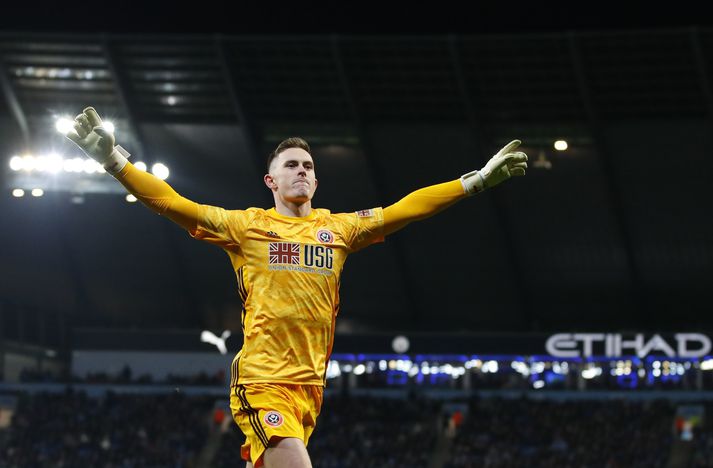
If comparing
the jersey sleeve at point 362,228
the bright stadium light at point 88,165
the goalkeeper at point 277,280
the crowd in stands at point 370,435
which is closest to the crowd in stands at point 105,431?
the crowd in stands at point 370,435

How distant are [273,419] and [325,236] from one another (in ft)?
4.22

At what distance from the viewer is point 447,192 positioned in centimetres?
802

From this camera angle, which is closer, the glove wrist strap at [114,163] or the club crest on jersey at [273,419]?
the club crest on jersey at [273,419]

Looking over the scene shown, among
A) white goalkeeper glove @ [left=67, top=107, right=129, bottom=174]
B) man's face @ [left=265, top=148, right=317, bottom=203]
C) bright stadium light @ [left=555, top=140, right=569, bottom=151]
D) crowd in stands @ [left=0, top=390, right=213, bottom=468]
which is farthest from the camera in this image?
bright stadium light @ [left=555, top=140, right=569, bottom=151]

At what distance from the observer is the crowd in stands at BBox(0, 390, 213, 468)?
1623 inches

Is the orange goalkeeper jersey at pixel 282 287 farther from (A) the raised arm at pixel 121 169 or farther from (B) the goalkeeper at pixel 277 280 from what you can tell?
(A) the raised arm at pixel 121 169

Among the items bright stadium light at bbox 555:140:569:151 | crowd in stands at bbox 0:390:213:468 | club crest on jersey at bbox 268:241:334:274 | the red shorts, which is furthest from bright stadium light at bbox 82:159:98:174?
the red shorts

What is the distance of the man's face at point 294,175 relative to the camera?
25.3ft

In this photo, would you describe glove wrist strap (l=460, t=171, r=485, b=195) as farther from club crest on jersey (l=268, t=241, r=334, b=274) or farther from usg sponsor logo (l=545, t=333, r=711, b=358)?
usg sponsor logo (l=545, t=333, r=711, b=358)

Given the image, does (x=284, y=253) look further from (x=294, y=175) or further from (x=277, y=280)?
(x=294, y=175)

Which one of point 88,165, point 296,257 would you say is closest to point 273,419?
point 296,257

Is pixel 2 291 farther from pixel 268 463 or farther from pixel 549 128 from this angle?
pixel 268 463

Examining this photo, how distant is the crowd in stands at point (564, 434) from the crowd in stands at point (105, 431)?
1016cm

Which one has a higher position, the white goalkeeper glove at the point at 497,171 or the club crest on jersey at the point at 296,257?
the white goalkeeper glove at the point at 497,171
